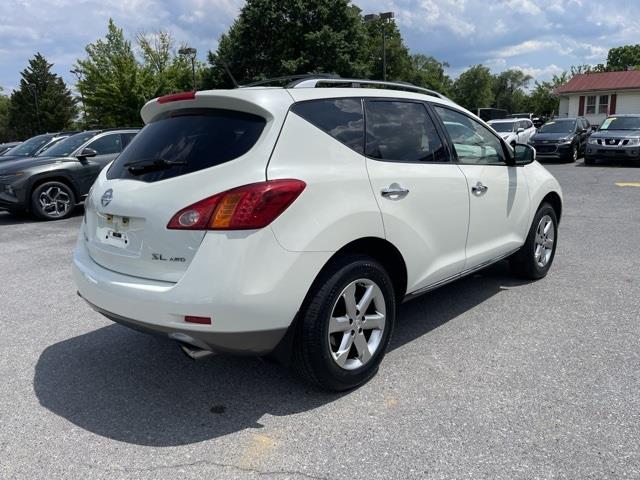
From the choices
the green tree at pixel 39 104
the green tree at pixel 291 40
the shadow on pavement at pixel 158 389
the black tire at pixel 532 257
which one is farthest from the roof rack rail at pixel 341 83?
the green tree at pixel 39 104

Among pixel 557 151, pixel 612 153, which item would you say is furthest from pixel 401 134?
pixel 557 151

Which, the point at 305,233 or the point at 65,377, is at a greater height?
the point at 305,233

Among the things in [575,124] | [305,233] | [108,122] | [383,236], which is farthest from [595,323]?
[108,122]

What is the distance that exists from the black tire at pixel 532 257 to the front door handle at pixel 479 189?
42.6 inches

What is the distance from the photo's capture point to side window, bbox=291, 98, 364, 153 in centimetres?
306

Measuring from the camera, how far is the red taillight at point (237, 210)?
2.62 meters

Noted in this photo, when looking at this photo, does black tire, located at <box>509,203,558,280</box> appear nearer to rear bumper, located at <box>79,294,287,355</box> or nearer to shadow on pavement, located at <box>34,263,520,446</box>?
shadow on pavement, located at <box>34,263,520,446</box>

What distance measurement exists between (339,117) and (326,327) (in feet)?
4.04

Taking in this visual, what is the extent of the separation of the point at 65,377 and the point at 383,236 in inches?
86.5

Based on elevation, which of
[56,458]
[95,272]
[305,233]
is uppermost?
[305,233]

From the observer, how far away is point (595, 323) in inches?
163

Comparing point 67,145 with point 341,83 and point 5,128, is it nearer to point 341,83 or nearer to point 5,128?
point 341,83

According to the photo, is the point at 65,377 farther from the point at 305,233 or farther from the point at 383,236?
the point at 383,236

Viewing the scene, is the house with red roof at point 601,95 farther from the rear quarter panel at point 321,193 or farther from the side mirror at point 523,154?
the rear quarter panel at point 321,193
